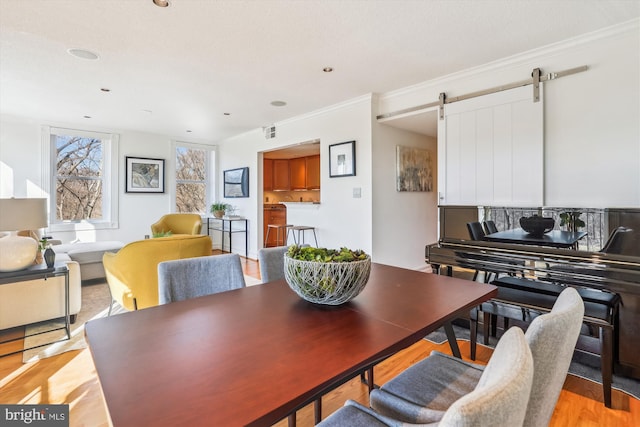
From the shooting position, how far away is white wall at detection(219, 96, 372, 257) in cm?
419

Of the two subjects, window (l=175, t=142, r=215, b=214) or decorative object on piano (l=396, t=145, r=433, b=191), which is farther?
window (l=175, t=142, r=215, b=214)

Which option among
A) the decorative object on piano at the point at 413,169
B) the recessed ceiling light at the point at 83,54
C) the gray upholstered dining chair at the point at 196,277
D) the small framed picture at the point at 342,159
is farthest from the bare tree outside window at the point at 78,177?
the gray upholstered dining chair at the point at 196,277

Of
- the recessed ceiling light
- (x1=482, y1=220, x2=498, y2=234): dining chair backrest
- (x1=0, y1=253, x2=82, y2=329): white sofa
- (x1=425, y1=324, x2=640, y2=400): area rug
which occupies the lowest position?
(x1=425, y1=324, x2=640, y2=400): area rug

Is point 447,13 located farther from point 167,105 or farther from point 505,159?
point 167,105

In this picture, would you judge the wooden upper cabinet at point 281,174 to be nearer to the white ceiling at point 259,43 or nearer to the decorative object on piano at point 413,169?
the white ceiling at point 259,43

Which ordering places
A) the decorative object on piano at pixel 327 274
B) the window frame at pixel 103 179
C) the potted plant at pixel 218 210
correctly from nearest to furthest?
the decorative object on piano at pixel 327 274 < the window frame at pixel 103 179 < the potted plant at pixel 218 210

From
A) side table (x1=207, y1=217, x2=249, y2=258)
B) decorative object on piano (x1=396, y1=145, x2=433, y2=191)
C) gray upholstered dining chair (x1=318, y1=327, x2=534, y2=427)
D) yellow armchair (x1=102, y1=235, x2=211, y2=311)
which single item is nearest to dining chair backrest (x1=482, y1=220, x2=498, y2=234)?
decorative object on piano (x1=396, y1=145, x2=433, y2=191)

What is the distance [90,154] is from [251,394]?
264 inches

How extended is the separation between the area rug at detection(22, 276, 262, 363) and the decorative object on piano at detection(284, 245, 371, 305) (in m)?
2.28

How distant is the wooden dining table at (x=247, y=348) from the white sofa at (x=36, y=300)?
2.27 m

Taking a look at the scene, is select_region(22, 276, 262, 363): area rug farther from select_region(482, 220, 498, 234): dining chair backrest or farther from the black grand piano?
select_region(482, 220, 498, 234): dining chair backrest

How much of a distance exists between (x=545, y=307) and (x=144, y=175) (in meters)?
6.56

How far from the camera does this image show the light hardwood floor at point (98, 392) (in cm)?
169

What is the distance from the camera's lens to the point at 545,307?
2.06 m
